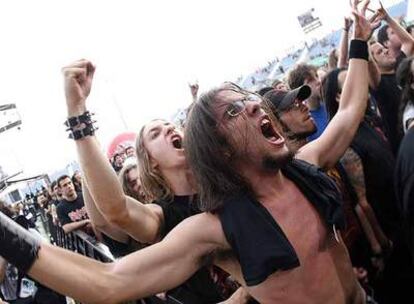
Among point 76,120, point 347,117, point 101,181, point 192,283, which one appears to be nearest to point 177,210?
point 192,283

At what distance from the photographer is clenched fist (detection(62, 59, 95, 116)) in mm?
1400

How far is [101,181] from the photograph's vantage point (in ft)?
5.34

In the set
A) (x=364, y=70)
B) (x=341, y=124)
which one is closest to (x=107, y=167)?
(x=341, y=124)

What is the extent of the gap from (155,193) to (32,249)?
1.06 meters

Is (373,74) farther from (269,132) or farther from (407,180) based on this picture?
(269,132)

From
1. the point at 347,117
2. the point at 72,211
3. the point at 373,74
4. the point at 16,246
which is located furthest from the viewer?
the point at 72,211

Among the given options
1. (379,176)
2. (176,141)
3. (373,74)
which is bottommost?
(379,176)

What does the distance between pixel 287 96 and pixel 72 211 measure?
3.66 metres

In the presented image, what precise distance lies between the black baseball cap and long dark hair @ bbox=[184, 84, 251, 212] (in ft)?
1.81

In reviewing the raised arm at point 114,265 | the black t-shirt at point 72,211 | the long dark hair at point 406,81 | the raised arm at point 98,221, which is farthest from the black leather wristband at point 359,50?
the black t-shirt at point 72,211

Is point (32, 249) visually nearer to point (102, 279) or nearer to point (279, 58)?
point (102, 279)

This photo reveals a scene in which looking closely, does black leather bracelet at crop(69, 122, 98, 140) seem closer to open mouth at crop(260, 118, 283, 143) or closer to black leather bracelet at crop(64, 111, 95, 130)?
black leather bracelet at crop(64, 111, 95, 130)

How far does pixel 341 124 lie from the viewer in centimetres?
184

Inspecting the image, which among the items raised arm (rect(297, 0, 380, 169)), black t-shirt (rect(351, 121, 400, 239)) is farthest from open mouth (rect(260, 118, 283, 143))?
black t-shirt (rect(351, 121, 400, 239))
